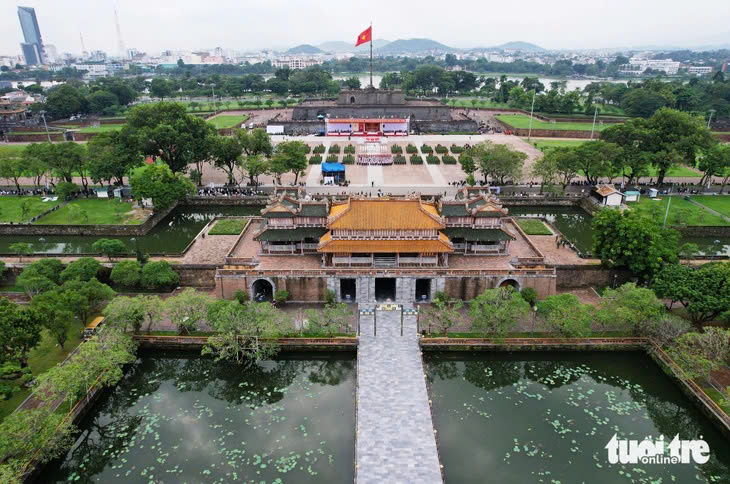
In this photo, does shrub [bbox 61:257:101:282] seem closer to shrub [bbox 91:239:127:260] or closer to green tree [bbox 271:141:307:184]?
shrub [bbox 91:239:127:260]

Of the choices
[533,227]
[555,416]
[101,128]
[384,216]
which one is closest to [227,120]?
[101,128]

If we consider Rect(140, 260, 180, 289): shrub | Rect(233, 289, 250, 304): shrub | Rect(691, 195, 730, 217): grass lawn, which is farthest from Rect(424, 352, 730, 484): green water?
Rect(691, 195, 730, 217): grass lawn

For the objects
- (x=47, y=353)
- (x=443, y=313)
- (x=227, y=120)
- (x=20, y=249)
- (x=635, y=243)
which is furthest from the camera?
(x=227, y=120)

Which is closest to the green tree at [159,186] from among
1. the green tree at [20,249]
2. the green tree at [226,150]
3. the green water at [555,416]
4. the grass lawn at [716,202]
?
the green tree at [226,150]

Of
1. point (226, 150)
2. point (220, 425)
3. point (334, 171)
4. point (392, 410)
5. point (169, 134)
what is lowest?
point (220, 425)

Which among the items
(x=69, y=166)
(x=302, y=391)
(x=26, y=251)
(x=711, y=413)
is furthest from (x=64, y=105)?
(x=711, y=413)

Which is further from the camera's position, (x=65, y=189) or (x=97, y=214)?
(x=65, y=189)

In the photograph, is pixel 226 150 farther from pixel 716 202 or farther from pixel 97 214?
pixel 716 202

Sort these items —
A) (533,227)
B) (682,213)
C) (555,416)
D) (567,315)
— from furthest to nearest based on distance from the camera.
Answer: (682,213) < (533,227) < (567,315) < (555,416)

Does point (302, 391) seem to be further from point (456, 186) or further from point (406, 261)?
point (456, 186)
